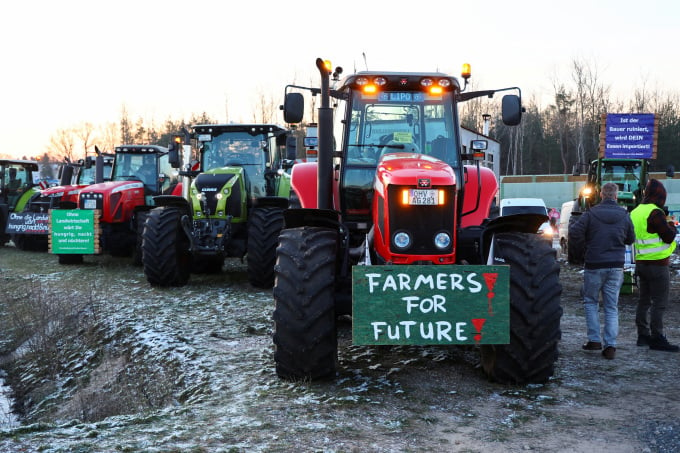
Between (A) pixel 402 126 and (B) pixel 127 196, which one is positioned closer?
(A) pixel 402 126

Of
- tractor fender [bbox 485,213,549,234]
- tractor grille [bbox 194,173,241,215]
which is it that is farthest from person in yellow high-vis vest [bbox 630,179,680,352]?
tractor grille [bbox 194,173,241,215]

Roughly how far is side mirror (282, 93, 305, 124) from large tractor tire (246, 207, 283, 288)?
4.66 meters

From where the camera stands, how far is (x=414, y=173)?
553cm

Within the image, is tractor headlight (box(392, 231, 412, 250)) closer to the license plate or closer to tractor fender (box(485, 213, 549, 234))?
the license plate

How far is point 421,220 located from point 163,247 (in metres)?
6.08

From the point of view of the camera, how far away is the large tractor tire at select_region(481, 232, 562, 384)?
5254 millimetres

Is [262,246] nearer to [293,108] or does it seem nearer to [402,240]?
[293,108]

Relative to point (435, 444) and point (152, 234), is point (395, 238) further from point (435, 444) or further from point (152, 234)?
point (152, 234)

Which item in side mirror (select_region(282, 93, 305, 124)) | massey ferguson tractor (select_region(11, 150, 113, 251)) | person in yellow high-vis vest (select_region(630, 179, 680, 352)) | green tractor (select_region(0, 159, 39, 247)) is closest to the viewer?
side mirror (select_region(282, 93, 305, 124))

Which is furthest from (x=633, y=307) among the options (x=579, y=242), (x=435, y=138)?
(x=435, y=138)

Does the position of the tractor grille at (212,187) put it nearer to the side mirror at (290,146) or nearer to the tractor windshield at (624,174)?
the side mirror at (290,146)

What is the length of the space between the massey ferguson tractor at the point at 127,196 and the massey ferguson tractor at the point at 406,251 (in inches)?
318

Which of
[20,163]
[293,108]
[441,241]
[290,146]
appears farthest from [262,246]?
[20,163]

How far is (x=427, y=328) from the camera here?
514 cm
